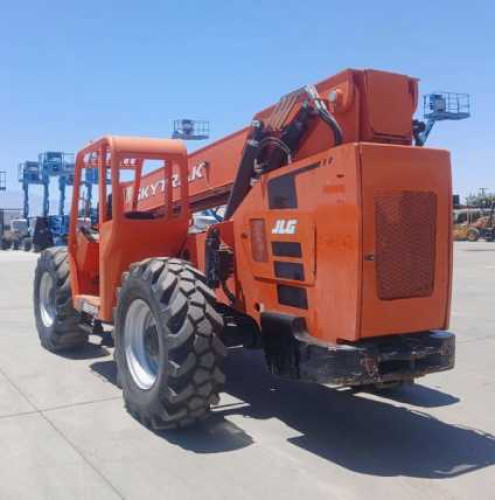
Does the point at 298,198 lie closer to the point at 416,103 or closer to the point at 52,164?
the point at 416,103

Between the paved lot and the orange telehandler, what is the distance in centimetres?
44

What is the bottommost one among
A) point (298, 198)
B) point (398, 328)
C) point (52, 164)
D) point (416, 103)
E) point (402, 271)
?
point (398, 328)

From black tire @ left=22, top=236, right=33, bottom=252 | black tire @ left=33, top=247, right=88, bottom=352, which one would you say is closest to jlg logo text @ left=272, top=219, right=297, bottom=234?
black tire @ left=33, top=247, right=88, bottom=352

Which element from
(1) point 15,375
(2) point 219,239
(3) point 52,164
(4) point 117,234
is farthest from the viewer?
(3) point 52,164

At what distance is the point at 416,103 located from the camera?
522 centimetres

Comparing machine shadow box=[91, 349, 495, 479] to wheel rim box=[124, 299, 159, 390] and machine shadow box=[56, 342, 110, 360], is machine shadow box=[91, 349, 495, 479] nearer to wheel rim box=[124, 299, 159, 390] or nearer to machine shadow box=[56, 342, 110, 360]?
wheel rim box=[124, 299, 159, 390]

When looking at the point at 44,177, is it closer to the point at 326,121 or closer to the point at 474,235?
the point at 474,235

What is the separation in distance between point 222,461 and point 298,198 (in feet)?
6.56

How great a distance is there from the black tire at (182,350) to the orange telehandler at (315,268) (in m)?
0.01

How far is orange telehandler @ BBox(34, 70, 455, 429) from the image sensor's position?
452 cm

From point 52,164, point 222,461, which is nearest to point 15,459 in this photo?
point 222,461

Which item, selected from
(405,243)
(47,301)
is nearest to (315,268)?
(405,243)

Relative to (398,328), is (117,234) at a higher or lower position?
higher

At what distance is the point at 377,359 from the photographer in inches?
179
